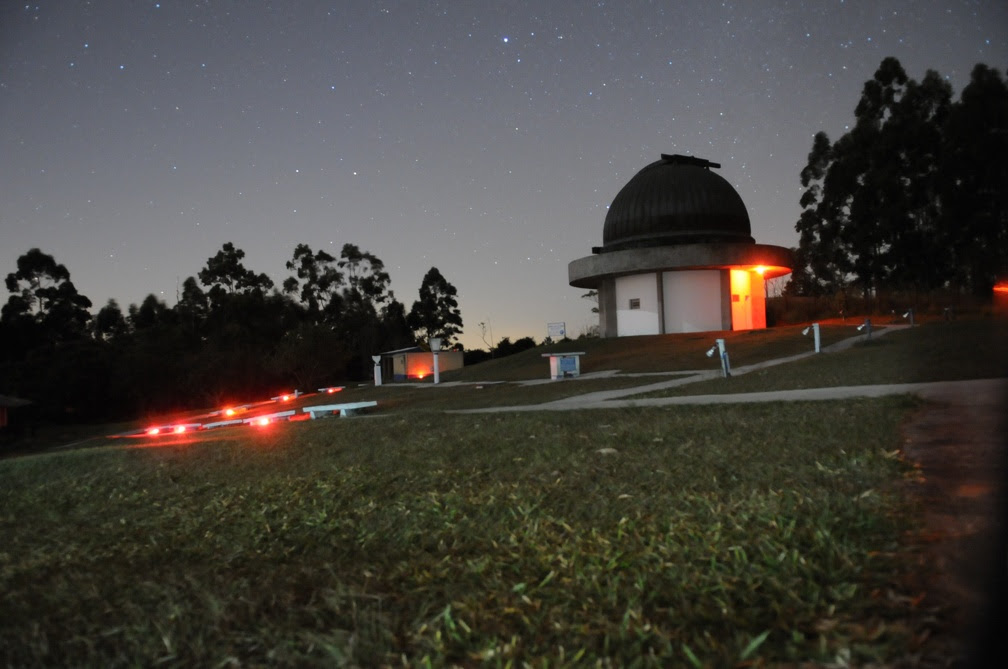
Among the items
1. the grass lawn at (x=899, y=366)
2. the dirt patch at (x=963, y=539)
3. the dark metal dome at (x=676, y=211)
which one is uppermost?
the dark metal dome at (x=676, y=211)

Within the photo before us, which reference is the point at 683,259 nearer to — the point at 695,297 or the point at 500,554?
the point at 695,297

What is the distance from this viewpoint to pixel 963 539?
2961 millimetres

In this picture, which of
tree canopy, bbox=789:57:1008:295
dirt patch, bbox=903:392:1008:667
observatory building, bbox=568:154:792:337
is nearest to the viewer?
dirt patch, bbox=903:392:1008:667

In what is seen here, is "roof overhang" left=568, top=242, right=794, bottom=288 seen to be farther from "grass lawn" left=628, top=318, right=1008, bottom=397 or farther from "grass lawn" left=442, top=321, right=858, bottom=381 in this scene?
"grass lawn" left=628, top=318, right=1008, bottom=397

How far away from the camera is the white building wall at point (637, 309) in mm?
34719

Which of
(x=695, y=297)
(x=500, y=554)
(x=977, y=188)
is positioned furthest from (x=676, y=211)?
(x=500, y=554)

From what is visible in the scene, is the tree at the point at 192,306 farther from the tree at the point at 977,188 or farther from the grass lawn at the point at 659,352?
the tree at the point at 977,188

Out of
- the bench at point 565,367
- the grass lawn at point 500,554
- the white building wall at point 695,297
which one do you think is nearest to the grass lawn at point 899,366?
the grass lawn at point 500,554

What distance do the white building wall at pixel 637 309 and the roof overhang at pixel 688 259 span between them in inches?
23.2

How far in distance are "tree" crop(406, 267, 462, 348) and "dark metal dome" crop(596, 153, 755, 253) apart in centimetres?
2931

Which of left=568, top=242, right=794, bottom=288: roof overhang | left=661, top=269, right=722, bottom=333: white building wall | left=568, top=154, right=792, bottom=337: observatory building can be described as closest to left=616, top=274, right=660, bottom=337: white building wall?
left=568, top=154, right=792, bottom=337: observatory building

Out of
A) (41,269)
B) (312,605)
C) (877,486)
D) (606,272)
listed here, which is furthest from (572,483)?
(41,269)

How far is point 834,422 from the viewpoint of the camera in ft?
22.0

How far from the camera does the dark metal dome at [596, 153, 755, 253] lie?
112 ft
